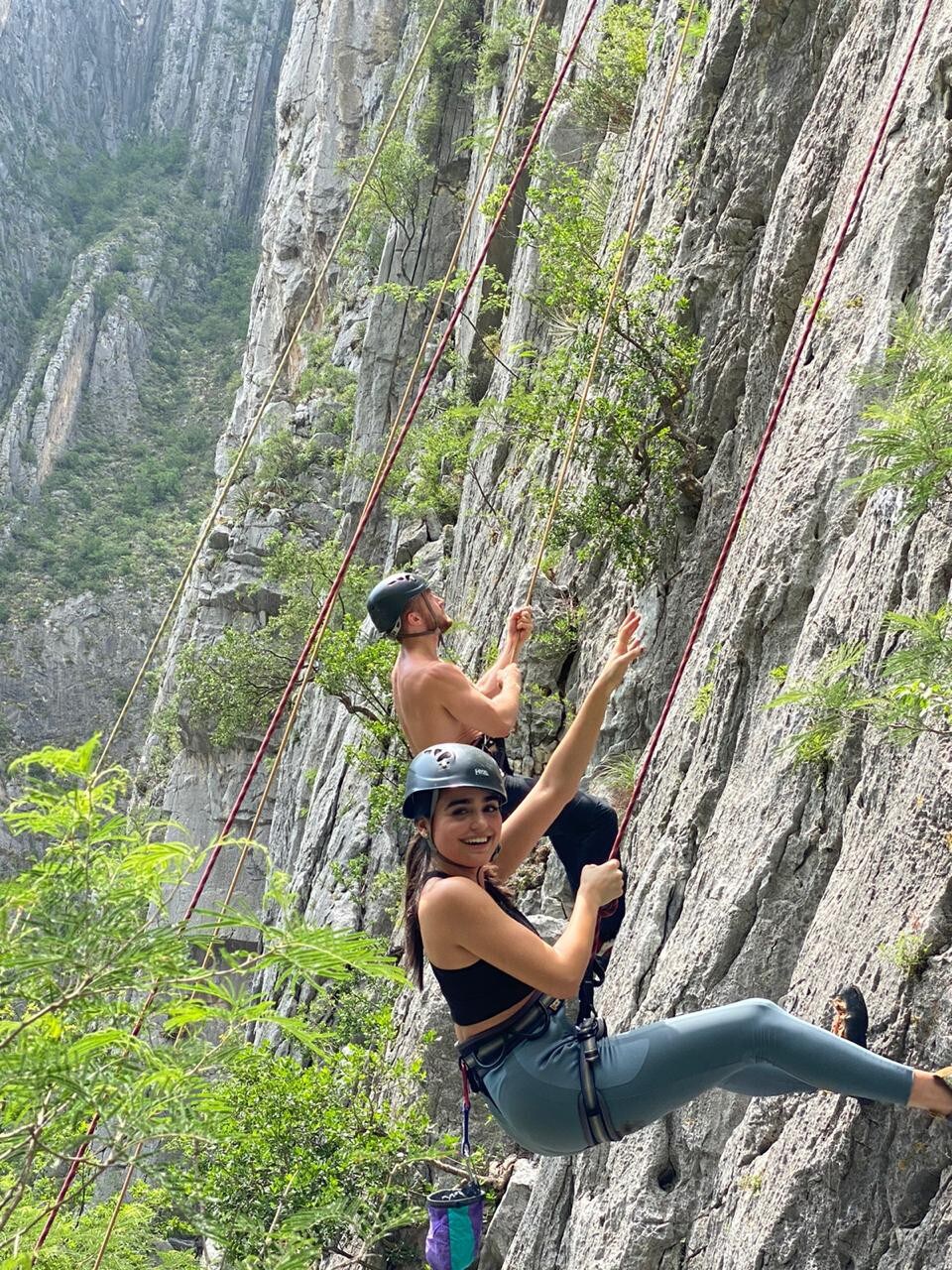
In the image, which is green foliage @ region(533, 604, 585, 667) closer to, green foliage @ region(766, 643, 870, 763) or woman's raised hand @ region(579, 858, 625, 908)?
green foliage @ region(766, 643, 870, 763)

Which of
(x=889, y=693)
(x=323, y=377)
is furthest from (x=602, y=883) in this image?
(x=323, y=377)

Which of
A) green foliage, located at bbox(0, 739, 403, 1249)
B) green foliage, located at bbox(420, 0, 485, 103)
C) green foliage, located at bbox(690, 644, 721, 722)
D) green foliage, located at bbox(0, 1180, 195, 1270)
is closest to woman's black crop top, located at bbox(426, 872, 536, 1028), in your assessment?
green foliage, located at bbox(0, 739, 403, 1249)

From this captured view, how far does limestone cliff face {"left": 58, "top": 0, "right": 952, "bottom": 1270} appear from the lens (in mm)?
3484

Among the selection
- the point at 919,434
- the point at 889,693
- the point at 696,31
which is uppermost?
the point at 696,31

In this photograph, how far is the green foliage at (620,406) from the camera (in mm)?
7820

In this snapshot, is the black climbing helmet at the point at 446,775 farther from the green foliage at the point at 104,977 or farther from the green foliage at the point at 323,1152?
the green foliage at the point at 323,1152

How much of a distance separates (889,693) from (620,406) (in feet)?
16.7

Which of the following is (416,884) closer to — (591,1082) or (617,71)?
(591,1082)

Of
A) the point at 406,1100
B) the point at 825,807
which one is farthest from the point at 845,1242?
the point at 406,1100

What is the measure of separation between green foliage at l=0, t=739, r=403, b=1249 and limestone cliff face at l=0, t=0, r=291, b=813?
4531 cm

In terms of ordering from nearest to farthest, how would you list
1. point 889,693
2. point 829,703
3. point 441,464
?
1. point 889,693
2. point 829,703
3. point 441,464

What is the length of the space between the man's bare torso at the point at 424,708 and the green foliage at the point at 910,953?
170cm

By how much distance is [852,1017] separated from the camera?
10.9ft

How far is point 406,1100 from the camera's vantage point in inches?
355
